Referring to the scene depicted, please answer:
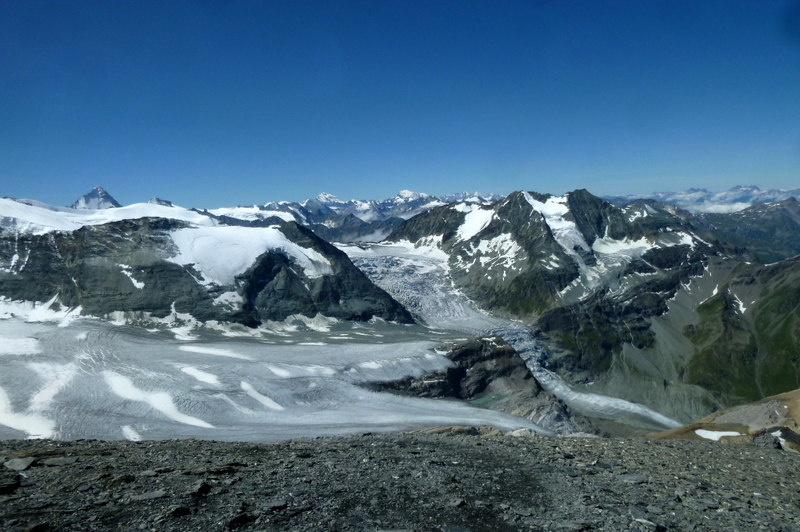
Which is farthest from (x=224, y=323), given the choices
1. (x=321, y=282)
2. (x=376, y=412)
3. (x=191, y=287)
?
(x=376, y=412)

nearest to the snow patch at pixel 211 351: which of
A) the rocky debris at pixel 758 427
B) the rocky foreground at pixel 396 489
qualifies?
the rocky foreground at pixel 396 489

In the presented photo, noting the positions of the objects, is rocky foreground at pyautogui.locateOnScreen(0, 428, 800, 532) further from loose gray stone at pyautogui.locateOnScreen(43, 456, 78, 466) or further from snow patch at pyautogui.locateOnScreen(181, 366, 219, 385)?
snow patch at pyautogui.locateOnScreen(181, 366, 219, 385)

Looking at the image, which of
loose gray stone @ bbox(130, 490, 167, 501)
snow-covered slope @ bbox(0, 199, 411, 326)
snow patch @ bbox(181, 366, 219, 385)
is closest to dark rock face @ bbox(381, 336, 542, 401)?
snow patch @ bbox(181, 366, 219, 385)

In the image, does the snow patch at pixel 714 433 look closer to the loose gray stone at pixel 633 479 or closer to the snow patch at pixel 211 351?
the loose gray stone at pixel 633 479

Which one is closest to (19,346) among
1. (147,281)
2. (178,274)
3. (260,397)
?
(260,397)

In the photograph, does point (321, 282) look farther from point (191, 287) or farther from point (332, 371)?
point (332, 371)

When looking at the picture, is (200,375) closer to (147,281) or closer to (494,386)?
(147,281)

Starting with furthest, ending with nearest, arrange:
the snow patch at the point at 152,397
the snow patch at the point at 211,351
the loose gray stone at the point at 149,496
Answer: the snow patch at the point at 211,351 → the snow patch at the point at 152,397 → the loose gray stone at the point at 149,496
